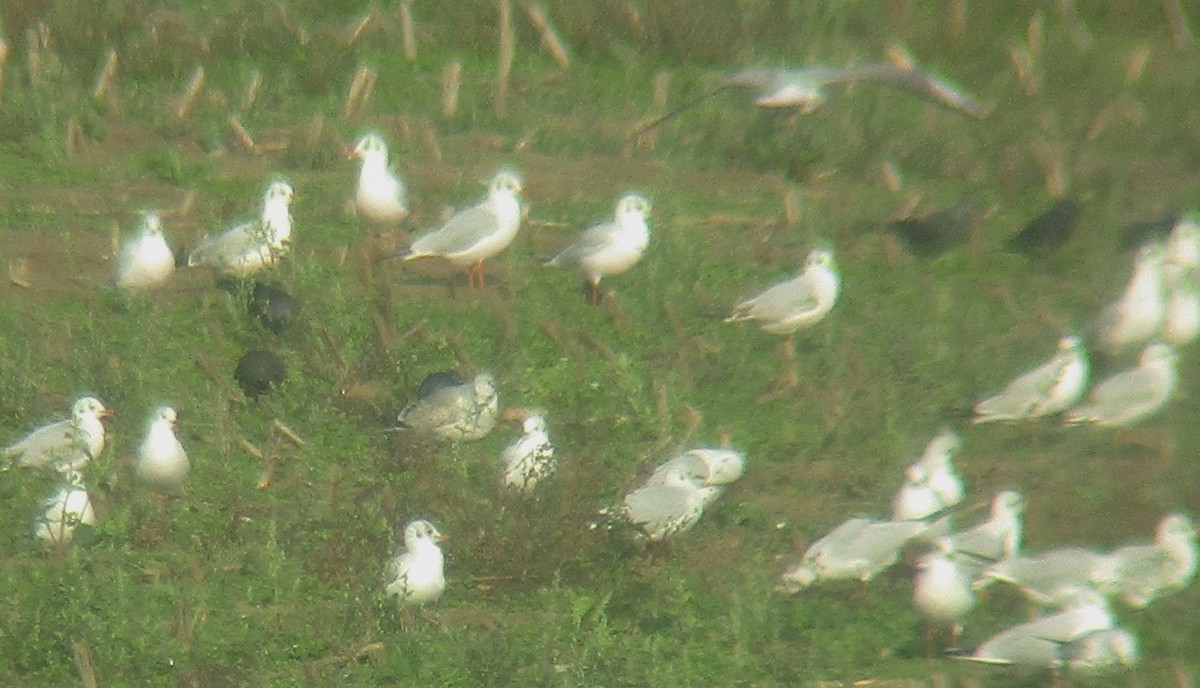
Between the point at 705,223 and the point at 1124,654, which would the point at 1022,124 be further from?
the point at 1124,654

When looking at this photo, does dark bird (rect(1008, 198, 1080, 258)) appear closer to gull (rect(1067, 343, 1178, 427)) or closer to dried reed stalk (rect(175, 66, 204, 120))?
gull (rect(1067, 343, 1178, 427))

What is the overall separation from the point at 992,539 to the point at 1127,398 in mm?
1927

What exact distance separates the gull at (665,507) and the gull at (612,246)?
2739mm

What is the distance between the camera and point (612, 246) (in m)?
10.8

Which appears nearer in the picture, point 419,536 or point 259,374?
point 419,536

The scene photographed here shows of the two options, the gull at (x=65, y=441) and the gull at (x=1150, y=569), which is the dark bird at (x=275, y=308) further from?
the gull at (x=1150, y=569)

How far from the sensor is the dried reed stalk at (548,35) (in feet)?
46.5

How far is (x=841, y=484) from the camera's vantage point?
9.04 metres

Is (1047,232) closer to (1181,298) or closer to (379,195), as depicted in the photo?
(1181,298)

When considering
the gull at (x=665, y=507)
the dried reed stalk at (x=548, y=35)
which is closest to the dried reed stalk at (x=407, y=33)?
the dried reed stalk at (x=548, y=35)

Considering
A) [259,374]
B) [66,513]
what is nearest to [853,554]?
[66,513]

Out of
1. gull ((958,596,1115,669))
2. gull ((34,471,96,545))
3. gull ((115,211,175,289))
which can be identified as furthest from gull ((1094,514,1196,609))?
gull ((115,211,175,289))

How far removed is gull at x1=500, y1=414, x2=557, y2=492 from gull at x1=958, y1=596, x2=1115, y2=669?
1873mm

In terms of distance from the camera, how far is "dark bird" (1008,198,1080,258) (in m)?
12.0
